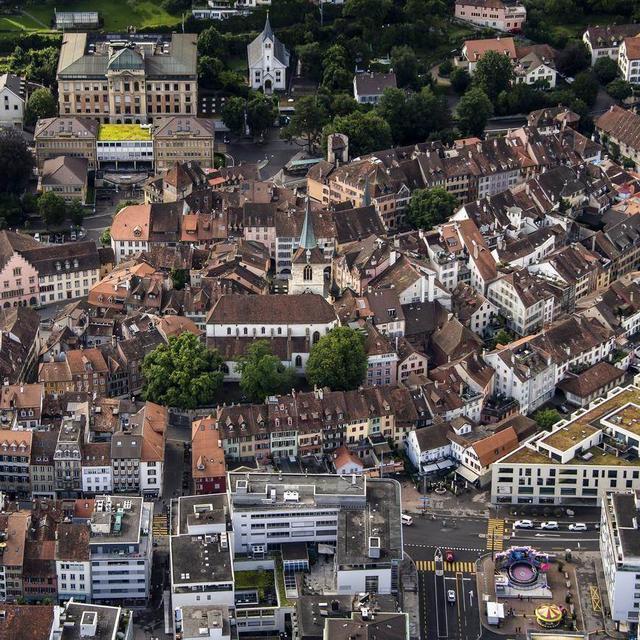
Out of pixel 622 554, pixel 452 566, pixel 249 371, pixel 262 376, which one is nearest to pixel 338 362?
pixel 262 376

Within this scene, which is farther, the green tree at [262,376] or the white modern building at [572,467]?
the green tree at [262,376]

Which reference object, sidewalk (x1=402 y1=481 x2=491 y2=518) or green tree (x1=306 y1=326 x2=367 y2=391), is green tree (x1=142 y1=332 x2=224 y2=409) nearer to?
green tree (x1=306 y1=326 x2=367 y2=391)

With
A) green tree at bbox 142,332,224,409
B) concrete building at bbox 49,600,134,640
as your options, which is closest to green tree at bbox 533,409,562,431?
green tree at bbox 142,332,224,409

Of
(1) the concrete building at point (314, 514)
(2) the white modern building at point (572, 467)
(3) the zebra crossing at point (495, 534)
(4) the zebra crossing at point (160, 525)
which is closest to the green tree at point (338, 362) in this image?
(2) the white modern building at point (572, 467)

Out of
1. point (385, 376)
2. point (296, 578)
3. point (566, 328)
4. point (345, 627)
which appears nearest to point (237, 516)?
point (296, 578)

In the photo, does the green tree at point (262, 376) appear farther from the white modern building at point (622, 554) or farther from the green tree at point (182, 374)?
the white modern building at point (622, 554)

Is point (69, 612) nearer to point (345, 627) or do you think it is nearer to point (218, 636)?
point (218, 636)
